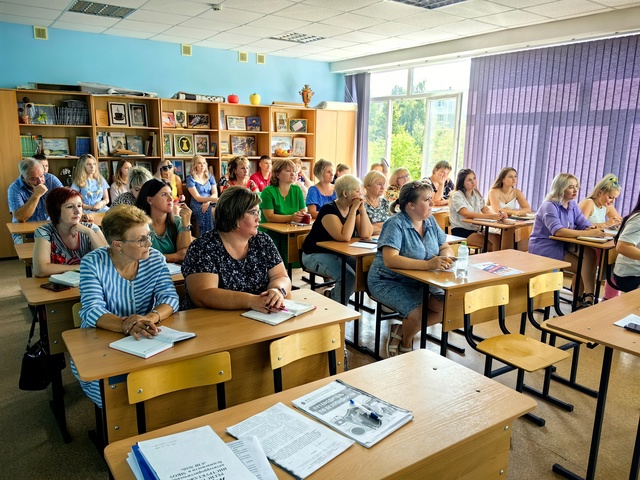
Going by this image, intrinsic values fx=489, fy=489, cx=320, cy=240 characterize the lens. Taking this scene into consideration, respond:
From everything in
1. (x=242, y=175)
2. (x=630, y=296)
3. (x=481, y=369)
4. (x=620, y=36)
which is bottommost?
(x=481, y=369)

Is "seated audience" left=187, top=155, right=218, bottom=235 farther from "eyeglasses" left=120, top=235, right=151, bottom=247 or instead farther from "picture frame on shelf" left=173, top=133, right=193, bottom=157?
"eyeglasses" left=120, top=235, right=151, bottom=247

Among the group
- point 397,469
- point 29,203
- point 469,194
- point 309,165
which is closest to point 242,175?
point 29,203

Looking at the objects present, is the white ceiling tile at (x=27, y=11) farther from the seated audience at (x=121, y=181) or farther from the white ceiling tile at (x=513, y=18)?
the white ceiling tile at (x=513, y=18)

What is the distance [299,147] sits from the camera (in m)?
8.79

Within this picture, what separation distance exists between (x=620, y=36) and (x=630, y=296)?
3973mm

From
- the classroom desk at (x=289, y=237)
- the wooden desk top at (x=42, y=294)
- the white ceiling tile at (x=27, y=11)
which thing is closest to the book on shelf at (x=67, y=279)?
the wooden desk top at (x=42, y=294)

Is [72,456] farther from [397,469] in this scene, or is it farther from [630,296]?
[630,296]

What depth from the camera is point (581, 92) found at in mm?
5832

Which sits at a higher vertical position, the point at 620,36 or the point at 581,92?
the point at 620,36

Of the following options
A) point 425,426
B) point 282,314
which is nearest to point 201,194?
point 282,314

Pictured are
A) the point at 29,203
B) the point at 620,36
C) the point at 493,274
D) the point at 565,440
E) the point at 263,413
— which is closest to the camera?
the point at 263,413

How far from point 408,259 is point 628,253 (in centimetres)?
160

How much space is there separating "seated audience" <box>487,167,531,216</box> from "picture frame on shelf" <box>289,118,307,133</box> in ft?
12.6

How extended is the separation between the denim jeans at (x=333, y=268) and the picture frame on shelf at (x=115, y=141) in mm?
4191
